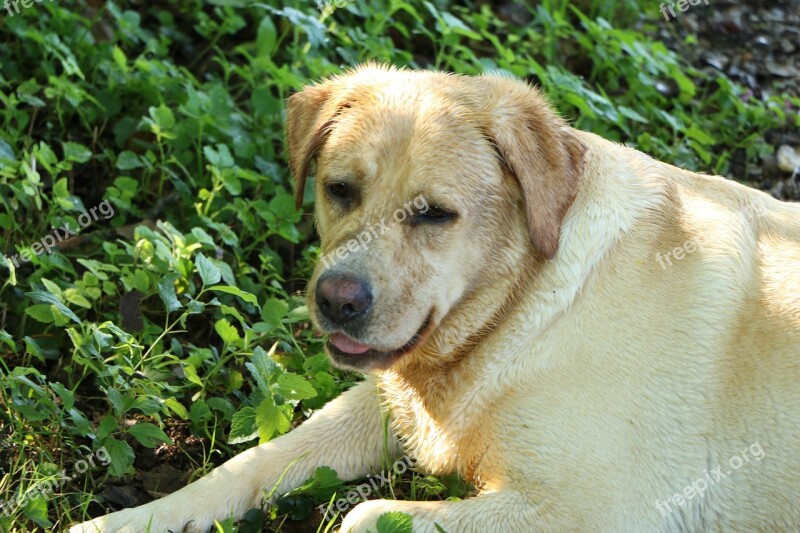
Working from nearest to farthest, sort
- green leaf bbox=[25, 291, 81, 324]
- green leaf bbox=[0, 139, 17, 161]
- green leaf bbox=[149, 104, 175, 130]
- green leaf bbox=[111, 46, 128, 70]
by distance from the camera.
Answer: green leaf bbox=[25, 291, 81, 324] → green leaf bbox=[0, 139, 17, 161] → green leaf bbox=[149, 104, 175, 130] → green leaf bbox=[111, 46, 128, 70]

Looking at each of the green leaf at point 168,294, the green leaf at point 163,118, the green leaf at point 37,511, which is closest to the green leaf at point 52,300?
the green leaf at point 168,294

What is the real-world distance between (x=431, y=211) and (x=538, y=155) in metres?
0.43

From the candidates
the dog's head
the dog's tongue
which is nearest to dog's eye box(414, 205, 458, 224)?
the dog's head

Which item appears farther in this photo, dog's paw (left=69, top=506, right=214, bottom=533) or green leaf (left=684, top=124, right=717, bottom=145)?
green leaf (left=684, top=124, right=717, bottom=145)

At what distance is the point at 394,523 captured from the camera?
333cm

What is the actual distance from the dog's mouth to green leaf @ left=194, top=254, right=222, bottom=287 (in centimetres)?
76

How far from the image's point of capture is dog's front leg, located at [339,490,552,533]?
3.30 metres

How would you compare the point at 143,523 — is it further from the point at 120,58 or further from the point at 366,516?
the point at 120,58

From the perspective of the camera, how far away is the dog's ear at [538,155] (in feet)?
11.4

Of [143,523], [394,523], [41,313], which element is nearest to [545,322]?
[394,523]

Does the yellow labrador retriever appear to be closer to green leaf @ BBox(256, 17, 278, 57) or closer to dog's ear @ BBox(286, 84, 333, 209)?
dog's ear @ BBox(286, 84, 333, 209)

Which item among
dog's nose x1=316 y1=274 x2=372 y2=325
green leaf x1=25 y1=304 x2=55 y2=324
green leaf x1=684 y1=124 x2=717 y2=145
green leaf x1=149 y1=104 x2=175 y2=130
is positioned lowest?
green leaf x1=684 y1=124 x2=717 y2=145

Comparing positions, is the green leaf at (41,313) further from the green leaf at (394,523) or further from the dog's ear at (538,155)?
the dog's ear at (538,155)

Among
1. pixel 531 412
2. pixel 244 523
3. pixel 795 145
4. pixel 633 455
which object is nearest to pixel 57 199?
pixel 244 523
